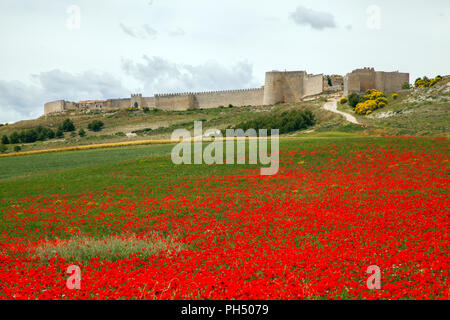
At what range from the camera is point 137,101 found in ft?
434

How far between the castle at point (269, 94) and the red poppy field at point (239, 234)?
6250 centimetres

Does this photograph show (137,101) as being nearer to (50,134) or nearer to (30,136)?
(50,134)

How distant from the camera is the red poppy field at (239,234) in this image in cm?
799

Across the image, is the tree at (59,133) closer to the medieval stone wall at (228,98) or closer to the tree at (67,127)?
the tree at (67,127)

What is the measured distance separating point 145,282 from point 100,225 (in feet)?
22.5

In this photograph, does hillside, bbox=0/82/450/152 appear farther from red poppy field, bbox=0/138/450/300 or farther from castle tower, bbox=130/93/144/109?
castle tower, bbox=130/93/144/109

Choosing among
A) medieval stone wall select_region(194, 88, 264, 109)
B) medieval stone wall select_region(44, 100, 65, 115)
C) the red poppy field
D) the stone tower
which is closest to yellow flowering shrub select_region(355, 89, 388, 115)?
the red poppy field

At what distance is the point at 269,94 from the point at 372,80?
2785 centimetres

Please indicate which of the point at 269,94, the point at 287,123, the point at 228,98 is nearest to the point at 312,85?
the point at 269,94

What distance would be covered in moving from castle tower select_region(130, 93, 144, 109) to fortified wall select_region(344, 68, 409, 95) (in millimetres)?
73871

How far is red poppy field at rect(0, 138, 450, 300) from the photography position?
7.99 m

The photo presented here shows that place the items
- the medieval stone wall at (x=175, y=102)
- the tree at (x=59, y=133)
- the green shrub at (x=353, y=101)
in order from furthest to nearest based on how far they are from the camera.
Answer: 1. the medieval stone wall at (x=175, y=102)
2. the tree at (x=59, y=133)
3. the green shrub at (x=353, y=101)

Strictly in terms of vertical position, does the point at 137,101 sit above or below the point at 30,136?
above

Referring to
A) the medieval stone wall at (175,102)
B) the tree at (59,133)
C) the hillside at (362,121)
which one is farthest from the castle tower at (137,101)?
the tree at (59,133)
